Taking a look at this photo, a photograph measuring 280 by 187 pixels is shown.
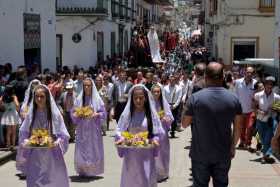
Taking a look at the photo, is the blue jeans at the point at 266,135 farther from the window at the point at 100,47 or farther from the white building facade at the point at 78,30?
the window at the point at 100,47

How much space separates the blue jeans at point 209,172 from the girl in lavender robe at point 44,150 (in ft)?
7.98

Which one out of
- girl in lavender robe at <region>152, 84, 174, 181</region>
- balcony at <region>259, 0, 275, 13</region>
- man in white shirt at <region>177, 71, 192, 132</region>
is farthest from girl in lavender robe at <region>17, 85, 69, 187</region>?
balcony at <region>259, 0, 275, 13</region>

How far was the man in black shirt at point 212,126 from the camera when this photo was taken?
22.8 feet

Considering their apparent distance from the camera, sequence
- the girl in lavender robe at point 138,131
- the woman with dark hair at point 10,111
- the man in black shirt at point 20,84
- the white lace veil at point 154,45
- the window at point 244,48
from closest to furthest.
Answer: the girl in lavender robe at point 138,131, the woman with dark hair at point 10,111, the man in black shirt at point 20,84, the white lace veil at point 154,45, the window at point 244,48

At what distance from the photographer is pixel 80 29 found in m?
29.4

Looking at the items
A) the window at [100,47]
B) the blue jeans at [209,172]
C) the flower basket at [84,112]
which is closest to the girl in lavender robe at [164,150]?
the flower basket at [84,112]

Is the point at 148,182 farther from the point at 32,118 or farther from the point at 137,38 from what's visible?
the point at 137,38

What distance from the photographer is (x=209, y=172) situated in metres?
7.09

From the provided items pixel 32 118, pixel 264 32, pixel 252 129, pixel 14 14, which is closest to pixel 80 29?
pixel 264 32

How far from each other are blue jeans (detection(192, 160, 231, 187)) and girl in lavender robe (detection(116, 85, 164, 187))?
4.89 feet

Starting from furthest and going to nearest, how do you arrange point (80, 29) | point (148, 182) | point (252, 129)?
point (80, 29), point (252, 129), point (148, 182)

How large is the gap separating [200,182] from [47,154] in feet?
8.48

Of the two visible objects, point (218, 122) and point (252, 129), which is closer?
point (218, 122)

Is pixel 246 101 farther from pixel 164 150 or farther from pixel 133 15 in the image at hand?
pixel 133 15
